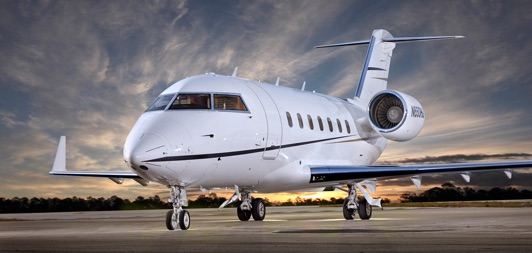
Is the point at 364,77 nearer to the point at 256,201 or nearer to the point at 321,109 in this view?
the point at 321,109

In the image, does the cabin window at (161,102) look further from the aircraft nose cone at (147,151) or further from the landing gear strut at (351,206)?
the landing gear strut at (351,206)

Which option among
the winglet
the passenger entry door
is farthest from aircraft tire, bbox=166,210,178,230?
the winglet

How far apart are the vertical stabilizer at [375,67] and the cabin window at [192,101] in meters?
12.9

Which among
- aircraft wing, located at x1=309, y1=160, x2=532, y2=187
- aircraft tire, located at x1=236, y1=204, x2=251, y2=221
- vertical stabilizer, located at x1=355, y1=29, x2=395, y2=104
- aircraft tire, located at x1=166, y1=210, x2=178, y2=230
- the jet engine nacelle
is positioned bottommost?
aircraft tire, located at x1=166, y1=210, x2=178, y2=230

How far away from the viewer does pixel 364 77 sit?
28828 millimetres

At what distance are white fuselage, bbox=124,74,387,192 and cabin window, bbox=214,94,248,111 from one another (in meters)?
0.07

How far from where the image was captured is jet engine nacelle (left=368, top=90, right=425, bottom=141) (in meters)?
23.0

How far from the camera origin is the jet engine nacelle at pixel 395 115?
2295cm

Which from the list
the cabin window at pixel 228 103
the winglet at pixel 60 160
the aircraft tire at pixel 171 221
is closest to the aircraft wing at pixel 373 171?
the cabin window at pixel 228 103

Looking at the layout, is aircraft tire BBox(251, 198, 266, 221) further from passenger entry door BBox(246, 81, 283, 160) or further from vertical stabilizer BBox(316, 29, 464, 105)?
vertical stabilizer BBox(316, 29, 464, 105)

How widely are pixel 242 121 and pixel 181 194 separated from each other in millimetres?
2481

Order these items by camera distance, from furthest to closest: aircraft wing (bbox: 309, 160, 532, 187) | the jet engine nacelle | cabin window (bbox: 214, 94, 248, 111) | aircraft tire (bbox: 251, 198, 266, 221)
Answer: the jet engine nacelle → aircraft tire (bbox: 251, 198, 266, 221) → aircraft wing (bbox: 309, 160, 532, 187) → cabin window (bbox: 214, 94, 248, 111)

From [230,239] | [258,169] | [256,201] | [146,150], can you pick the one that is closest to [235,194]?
[258,169]

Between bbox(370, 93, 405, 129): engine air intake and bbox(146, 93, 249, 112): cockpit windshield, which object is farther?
bbox(370, 93, 405, 129): engine air intake
